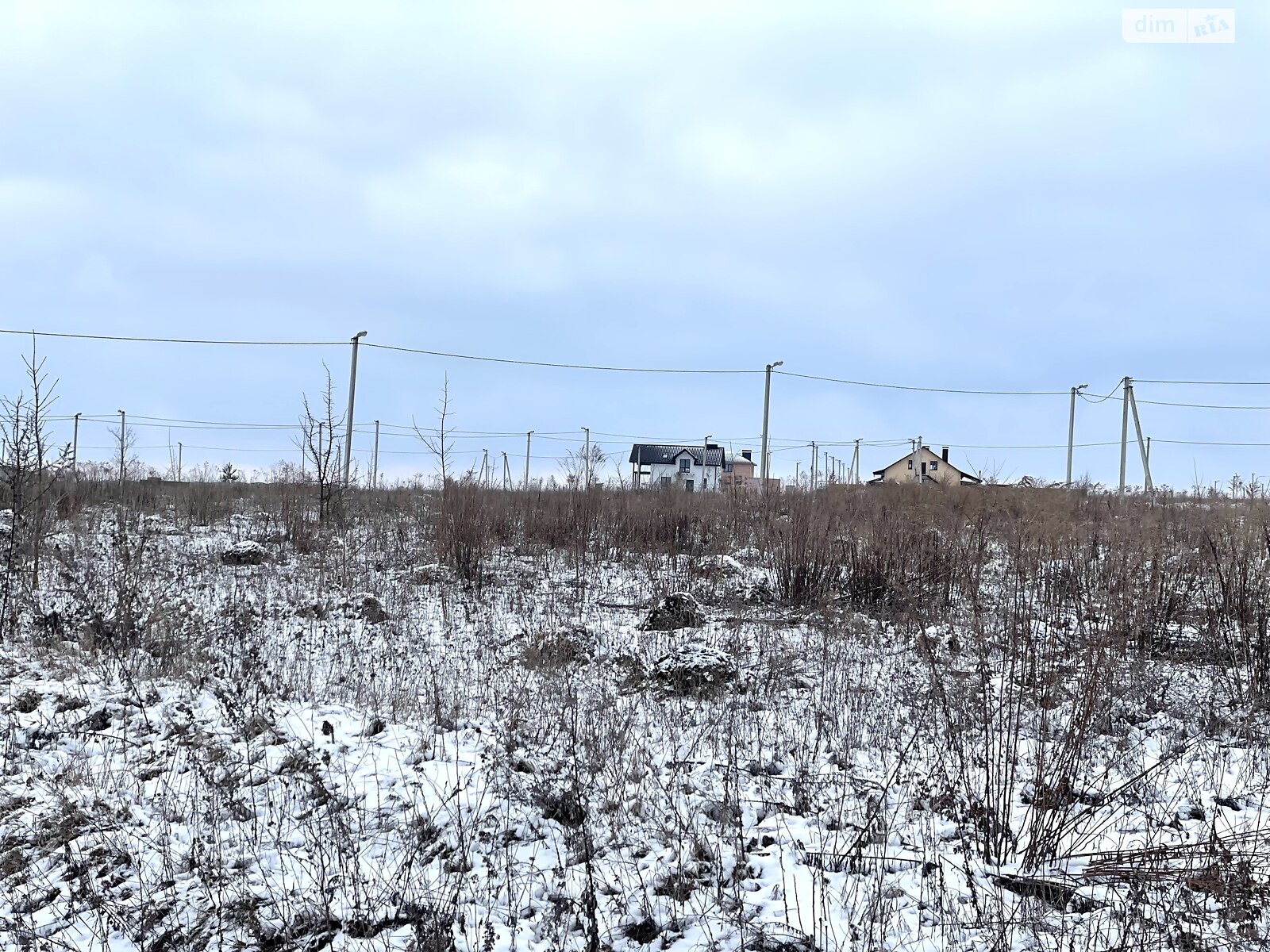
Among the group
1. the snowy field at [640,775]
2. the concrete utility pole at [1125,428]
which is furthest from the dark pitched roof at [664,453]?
the snowy field at [640,775]

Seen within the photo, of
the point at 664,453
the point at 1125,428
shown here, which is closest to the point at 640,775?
the point at 1125,428

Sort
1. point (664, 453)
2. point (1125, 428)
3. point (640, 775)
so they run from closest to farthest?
point (640, 775)
point (1125, 428)
point (664, 453)

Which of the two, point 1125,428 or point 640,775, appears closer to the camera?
point 640,775

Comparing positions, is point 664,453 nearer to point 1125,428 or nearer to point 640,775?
point 1125,428

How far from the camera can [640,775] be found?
13.0 feet

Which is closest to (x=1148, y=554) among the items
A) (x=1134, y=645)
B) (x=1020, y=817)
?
(x=1134, y=645)

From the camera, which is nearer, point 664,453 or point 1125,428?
point 1125,428

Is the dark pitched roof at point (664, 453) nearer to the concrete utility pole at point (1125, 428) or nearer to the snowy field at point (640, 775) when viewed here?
the concrete utility pole at point (1125, 428)

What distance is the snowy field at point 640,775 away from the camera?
9.59 ft

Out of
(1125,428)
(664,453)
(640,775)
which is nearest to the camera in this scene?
(640,775)

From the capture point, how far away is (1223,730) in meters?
4.83

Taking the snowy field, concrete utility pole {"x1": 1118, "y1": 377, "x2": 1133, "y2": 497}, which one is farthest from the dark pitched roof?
the snowy field

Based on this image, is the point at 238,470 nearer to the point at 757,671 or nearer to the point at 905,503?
the point at 905,503

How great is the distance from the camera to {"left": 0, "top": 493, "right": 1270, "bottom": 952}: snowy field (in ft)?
9.59
